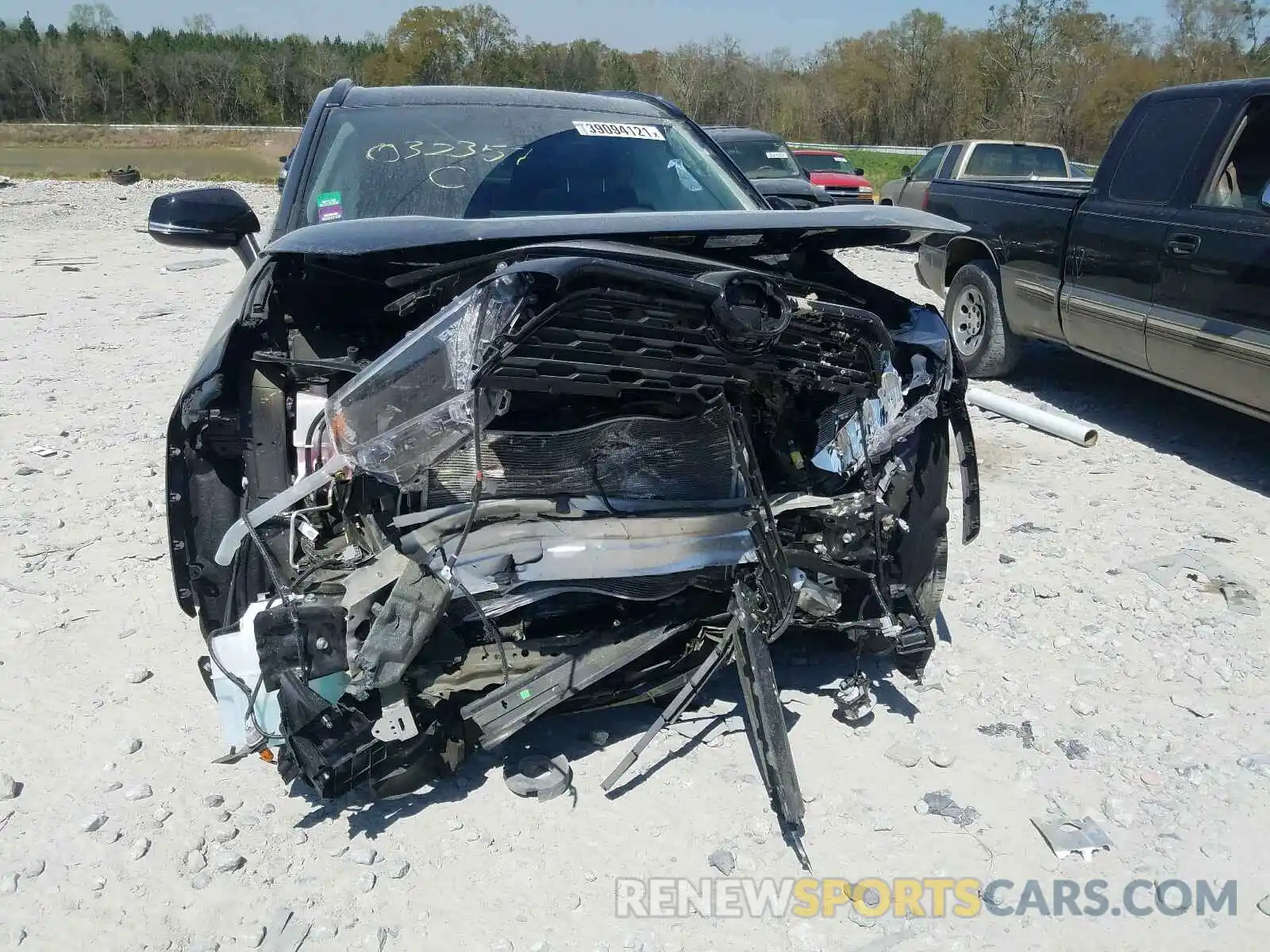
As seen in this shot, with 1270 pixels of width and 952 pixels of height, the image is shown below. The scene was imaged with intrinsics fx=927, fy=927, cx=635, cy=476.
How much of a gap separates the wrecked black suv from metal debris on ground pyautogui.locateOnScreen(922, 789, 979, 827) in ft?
1.31

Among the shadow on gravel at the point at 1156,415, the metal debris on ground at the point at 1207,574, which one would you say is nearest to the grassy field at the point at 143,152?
the shadow on gravel at the point at 1156,415

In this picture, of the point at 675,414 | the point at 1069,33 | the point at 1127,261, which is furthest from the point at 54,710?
the point at 1069,33

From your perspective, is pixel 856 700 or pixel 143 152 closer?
pixel 856 700

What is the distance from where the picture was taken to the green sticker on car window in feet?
10.6

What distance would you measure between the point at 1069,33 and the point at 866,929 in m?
41.1

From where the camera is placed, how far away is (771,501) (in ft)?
8.23

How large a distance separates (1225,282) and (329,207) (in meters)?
4.25

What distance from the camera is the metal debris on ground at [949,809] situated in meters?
2.48

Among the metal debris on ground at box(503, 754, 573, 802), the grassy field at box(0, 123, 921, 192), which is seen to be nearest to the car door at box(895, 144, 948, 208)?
the metal debris on ground at box(503, 754, 573, 802)

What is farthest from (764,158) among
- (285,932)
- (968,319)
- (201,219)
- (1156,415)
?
(285,932)

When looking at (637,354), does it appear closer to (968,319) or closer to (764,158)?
(968,319)

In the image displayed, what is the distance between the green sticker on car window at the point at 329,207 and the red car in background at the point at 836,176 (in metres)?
13.5

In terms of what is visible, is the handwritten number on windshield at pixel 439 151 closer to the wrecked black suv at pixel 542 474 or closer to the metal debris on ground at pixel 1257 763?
the wrecked black suv at pixel 542 474

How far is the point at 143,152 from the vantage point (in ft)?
132
